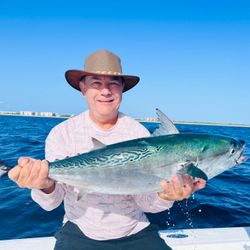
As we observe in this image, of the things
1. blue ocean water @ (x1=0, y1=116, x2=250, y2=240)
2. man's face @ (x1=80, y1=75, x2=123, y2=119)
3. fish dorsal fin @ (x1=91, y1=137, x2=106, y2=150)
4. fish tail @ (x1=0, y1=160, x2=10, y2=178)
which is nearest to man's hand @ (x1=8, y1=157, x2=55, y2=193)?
fish tail @ (x1=0, y1=160, x2=10, y2=178)

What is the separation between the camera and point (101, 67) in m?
3.42

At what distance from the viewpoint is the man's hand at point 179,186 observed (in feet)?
9.61

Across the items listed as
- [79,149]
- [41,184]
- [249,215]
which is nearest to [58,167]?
[41,184]

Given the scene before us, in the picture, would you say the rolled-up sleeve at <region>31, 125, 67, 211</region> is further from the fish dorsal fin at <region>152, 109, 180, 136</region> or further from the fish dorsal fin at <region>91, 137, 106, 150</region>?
the fish dorsal fin at <region>152, 109, 180, 136</region>

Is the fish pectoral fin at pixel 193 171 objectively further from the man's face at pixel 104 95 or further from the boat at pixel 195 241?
the boat at pixel 195 241

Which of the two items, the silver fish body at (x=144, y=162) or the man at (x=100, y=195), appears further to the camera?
the man at (x=100, y=195)

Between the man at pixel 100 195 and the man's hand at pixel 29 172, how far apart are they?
68 mm

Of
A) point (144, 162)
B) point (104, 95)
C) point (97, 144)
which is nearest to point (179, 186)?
point (144, 162)

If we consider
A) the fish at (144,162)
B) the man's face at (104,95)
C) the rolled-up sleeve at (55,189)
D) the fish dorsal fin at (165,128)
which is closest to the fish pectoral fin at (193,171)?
the fish at (144,162)

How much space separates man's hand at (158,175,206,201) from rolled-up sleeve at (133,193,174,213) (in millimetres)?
192

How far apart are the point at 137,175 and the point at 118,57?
1.53 metres

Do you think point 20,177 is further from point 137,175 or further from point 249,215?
point 249,215

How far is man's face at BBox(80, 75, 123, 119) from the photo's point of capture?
136 inches

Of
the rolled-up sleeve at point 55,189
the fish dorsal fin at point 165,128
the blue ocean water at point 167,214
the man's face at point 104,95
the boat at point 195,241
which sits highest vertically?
the man's face at point 104,95
